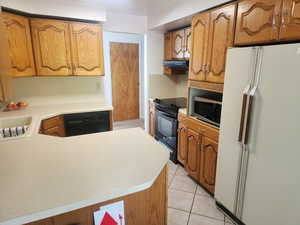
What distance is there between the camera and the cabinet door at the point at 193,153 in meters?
2.23

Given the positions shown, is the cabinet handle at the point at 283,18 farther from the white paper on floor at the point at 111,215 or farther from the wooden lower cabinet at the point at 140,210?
the white paper on floor at the point at 111,215

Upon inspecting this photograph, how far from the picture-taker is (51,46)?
2451 millimetres

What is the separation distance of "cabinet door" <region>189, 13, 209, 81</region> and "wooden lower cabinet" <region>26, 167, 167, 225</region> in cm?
138

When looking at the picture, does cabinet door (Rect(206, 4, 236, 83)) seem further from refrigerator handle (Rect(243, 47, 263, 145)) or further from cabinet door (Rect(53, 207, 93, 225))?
cabinet door (Rect(53, 207, 93, 225))

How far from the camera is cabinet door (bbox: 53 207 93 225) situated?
0.82 metres

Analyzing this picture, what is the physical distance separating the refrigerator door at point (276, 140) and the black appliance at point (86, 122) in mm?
1949

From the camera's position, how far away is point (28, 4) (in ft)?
7.23

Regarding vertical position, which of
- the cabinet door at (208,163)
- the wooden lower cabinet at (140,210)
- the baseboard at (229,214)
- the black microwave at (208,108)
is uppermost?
the black microwave at (208,108)

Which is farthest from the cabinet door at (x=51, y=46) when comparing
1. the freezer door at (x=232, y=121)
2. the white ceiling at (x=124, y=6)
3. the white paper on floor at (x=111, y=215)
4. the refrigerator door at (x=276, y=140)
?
the refrigerator door at (x=276, y=140)

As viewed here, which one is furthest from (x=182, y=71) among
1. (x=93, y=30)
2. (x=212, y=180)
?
(x=212, y=180)

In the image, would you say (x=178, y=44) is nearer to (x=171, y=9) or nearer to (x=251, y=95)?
(x=171, y=9)

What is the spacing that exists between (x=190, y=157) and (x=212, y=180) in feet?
1.38

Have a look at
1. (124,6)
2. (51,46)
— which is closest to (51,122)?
(51,46)

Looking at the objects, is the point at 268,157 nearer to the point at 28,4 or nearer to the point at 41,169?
the point at 41,169
